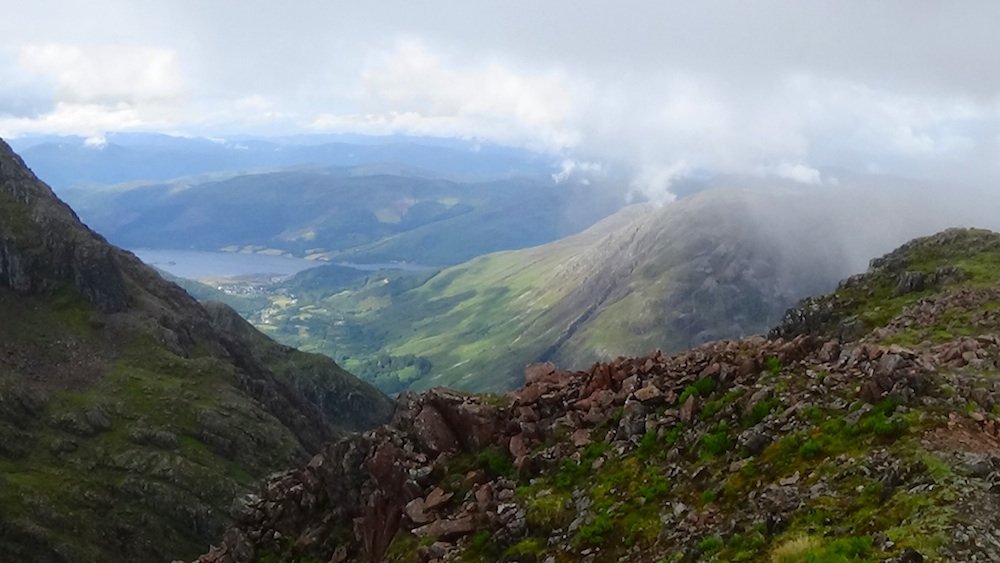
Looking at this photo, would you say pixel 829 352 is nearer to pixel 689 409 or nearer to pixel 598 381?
pixel 689 409

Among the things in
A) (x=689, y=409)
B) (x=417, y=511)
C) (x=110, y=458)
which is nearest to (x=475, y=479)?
(x=417, y=511)

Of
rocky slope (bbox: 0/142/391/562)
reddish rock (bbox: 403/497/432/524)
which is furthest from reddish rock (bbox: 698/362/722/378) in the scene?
rocky slope (bbox: 0/142/391/562)

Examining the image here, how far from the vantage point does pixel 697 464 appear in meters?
28.8

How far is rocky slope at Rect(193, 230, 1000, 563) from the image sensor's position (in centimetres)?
2209

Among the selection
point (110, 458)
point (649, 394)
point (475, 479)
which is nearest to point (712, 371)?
point (649, 394)

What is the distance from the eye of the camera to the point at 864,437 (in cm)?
2542

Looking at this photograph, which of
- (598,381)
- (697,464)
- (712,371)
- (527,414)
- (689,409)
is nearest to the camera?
(697,464)

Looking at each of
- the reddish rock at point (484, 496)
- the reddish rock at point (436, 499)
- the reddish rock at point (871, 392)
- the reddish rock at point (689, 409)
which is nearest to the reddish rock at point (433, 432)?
the reddish rock at point (436, 499)

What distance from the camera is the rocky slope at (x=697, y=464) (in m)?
22.1

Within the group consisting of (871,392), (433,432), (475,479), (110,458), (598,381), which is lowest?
(110,458)

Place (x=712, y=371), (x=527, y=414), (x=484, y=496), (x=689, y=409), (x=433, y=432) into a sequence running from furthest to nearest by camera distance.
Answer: (x=433, y=432)
(x=527, y=414)
(x=712, y=371)
(x=484, y=496)
(x=689, y=409)

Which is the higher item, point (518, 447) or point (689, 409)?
point (689, 409)

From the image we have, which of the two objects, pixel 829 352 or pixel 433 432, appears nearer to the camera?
pixel 829 352

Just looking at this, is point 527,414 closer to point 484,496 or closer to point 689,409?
point 484,496
